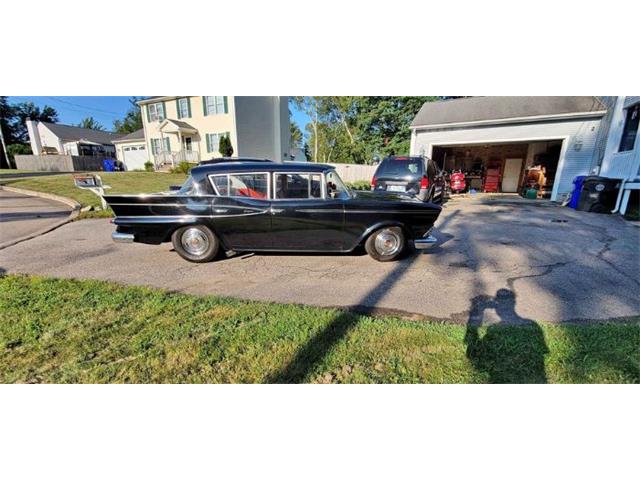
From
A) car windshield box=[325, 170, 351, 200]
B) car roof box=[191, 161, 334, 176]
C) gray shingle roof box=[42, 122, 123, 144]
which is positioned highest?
gray shingle roof box=[42, 122, 123, 144]

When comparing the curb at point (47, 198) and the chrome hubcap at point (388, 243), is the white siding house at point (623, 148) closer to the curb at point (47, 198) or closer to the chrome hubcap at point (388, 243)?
the chrome hubcap at point (388, 243)

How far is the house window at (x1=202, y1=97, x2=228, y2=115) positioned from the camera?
61.6 ft

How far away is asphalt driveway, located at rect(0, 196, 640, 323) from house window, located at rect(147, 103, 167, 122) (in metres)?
18.6

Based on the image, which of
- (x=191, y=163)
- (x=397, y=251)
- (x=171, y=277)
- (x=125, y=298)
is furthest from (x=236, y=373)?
(x=191, y=163)

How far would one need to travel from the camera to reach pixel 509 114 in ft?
41.1

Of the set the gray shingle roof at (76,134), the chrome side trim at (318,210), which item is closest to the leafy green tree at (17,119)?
the gray shingle roof at (76,134)

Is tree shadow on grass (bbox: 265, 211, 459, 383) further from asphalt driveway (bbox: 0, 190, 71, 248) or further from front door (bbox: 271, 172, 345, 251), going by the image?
asphalt driveway (bbox: 0, 190, 71, 248)

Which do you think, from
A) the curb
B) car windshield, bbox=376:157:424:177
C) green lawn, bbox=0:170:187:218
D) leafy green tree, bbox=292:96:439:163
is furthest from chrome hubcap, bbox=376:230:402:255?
leafy green tree, bbox=292:96:439:163

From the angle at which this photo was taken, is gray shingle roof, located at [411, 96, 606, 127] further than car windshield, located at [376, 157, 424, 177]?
Yes

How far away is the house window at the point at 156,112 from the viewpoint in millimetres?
A: 21234

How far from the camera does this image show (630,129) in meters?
9.46

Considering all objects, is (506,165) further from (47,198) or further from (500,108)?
(47,198)

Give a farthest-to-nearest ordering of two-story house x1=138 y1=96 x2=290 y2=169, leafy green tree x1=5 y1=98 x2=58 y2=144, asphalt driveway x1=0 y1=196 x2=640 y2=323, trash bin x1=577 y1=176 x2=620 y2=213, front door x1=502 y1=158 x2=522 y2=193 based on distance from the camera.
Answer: leafy green tree x1=5 y1=98 x2=58 y2=144, two-story house x1=138 y1=96 x2=290 y2=169, front door x1=502 y1=158 x2=522 y2=193, trash bin x1=577 y1=176 x2=620 y2=213, asphalt driveway x1=0 y1=196 x2=640 y2=323

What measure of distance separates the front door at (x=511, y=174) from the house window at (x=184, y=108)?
2063cm
